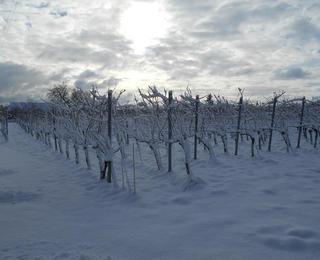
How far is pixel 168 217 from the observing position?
16.2 feet

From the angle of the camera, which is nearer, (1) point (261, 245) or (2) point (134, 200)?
(1) point (261, 245)

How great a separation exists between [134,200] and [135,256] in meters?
2.36

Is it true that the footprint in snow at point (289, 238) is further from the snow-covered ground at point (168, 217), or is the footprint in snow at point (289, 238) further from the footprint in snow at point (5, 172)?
the footprint in snow at point (5, 172)

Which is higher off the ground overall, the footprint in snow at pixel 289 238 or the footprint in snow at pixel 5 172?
the footprint in snow at pixel 289 238

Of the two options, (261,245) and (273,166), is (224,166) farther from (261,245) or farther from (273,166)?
(261,245)

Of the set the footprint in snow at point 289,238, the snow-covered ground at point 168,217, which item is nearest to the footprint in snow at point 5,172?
the snow-covered ground at point 168,217

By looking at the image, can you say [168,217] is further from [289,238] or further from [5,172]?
[5,172]

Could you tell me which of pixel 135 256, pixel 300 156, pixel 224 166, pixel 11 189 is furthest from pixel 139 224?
pixel 300 156

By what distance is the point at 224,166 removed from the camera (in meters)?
9.25

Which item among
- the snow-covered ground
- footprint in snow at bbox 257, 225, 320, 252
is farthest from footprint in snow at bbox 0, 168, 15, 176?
footprint in snow at bbox 257, 225, 320, 252

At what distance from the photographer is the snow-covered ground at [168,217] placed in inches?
146

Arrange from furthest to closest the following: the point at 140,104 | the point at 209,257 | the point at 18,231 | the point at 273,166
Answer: the point at 140,104, the point at 273,166, the point at 18,231, the point at 209,257

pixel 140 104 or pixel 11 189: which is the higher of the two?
pixel 140 104

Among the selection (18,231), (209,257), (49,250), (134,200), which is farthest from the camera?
(134,200)
